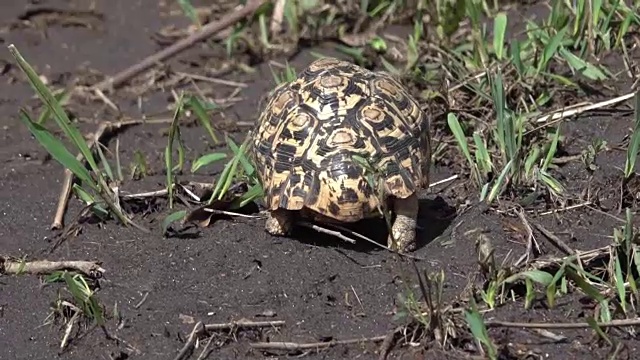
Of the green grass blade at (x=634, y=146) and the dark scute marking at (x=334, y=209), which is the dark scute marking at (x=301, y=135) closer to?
the dark scute marking at (x=334, y=209)

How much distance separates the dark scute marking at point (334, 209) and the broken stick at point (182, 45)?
2.43 meters

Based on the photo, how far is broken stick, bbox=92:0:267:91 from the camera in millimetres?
5352

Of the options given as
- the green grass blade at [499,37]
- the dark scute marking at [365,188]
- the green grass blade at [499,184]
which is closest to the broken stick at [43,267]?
the dark scute marking at [365,188]

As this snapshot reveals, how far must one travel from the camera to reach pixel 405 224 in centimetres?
334

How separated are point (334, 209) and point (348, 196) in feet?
0.21

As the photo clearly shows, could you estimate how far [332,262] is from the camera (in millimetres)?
3338

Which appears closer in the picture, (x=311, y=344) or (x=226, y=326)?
(x=311, y=344)

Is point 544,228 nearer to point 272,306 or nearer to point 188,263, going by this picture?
point 272,306

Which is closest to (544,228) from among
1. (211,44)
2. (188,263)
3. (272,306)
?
(272,306)

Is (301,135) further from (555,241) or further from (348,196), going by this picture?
(555,241)

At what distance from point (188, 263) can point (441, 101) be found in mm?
1457

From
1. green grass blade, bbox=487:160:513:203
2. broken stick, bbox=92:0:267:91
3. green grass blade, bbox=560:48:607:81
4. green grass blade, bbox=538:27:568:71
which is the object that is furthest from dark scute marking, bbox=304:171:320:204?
broken stick, bbox=92:0:267:91

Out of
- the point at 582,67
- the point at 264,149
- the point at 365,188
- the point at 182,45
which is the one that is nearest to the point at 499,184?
the point at 365,188

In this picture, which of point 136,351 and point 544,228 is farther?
point 544,228
